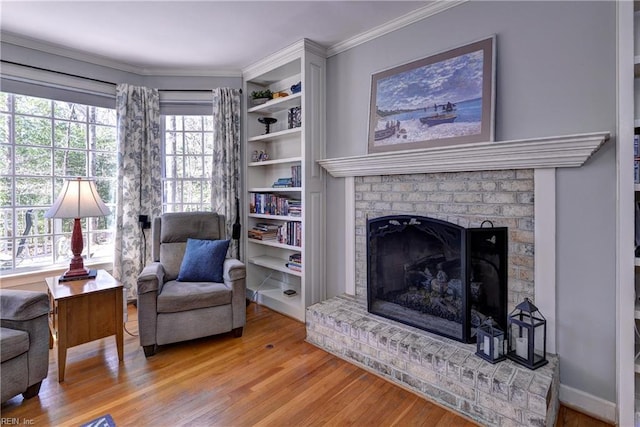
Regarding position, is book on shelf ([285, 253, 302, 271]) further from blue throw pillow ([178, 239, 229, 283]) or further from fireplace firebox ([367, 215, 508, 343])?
fireplace firebox ([367, 215, 508, 343])

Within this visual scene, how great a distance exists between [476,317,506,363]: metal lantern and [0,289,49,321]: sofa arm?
2.59 meters

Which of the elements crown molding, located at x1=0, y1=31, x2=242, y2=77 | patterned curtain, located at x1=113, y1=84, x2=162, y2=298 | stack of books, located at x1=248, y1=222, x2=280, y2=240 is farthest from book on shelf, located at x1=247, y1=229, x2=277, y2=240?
crown molding, located at x1=0, y1=31, x2=242, y2=77

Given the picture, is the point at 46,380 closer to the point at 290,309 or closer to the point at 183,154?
the point at 290,309

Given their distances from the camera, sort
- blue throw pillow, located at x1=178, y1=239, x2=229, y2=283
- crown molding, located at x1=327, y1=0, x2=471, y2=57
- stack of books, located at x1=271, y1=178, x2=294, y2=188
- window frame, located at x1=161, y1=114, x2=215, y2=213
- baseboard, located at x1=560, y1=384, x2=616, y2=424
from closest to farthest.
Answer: baseboard, located at x1=560, y1=384, x2=616, y2=424 < crown molding, located at x1=327, y1=0, x2=471, y2=57 < blue throw pillow, located at x1=178, y1=239, x2=229, y2=283 < stack of books, located at x1=271, y1=178, x2=294, y2=188 < window frame, located at x1=161, y1=114, x2=215, y2=213

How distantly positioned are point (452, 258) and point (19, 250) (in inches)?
148

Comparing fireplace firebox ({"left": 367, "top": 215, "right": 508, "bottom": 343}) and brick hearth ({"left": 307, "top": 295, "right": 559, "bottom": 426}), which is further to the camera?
fireplace firebox ({"left": 367, "top": 215, "right": 508, "bottom": 343})

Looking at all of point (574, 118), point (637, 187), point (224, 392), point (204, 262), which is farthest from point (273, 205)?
point (637, 187)

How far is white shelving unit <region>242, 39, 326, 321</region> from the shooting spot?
303 cm

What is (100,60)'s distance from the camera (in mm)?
3309

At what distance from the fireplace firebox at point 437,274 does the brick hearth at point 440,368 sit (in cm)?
14

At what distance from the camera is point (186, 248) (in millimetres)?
3008

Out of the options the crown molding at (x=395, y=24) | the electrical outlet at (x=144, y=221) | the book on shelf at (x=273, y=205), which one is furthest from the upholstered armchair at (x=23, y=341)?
the crown molding at (x=395, y=24)

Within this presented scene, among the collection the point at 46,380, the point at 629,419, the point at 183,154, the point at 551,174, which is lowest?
the point at 46,380

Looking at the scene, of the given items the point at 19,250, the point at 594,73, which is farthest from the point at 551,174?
the point at 19,250
